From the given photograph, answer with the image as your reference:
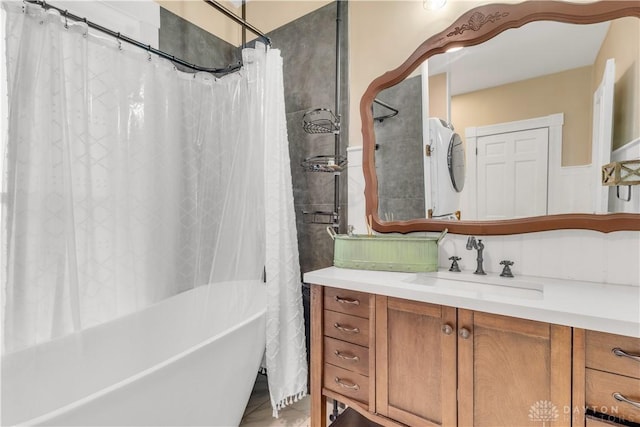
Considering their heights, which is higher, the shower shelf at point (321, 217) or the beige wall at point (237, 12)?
the beige wall at point (237, 12)

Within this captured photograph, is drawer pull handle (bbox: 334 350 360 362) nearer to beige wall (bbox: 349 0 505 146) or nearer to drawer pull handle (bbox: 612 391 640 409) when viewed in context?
drawer pull handle (bbox: 612 391 640 409)

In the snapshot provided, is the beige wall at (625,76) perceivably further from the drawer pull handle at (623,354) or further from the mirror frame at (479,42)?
the drawer pull handle at (623,354)

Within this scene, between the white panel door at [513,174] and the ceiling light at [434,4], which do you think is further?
the ceiling light at [434,4]

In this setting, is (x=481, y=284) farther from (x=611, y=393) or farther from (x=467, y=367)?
(x=611, y=393)

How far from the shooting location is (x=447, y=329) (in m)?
1.10

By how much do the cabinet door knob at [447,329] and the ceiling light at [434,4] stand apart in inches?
61.1

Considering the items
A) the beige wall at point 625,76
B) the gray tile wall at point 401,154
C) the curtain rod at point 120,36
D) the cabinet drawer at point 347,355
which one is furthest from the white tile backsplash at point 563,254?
the curtain rod at point 120,36

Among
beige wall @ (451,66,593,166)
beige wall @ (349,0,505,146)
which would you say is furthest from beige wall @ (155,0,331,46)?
beige wall @ (451,66,593,166)

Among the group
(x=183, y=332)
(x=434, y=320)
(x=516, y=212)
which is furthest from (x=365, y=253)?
(x=183, y=332)

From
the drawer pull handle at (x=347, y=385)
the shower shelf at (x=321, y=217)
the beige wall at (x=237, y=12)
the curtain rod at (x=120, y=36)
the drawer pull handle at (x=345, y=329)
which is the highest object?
the beige wall at (x=237, y=12)

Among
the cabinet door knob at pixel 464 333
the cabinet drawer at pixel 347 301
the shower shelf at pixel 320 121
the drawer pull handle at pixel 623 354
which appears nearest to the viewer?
the drawer pull handle at pixel 623 354

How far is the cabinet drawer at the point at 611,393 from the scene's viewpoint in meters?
0.84

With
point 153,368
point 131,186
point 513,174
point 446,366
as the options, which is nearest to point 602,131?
point 513,174

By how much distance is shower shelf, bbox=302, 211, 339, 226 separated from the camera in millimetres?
1971
